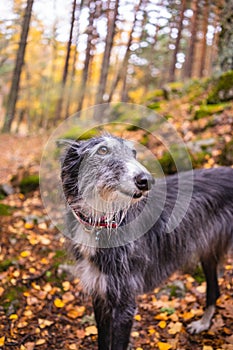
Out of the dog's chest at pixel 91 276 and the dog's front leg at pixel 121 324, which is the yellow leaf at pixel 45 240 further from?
the dog's front leg at pixel 121 324

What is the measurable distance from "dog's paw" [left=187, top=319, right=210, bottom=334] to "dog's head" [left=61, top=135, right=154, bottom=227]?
2.10m

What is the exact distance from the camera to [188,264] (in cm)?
421

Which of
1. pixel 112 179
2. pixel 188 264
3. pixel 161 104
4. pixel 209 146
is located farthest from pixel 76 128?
pixel 112 179

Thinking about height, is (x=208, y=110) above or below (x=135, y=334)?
above

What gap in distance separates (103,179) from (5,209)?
3.83m

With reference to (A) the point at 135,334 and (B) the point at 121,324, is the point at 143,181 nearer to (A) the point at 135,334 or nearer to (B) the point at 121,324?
(B) the point at 121,324

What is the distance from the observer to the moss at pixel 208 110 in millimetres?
7911

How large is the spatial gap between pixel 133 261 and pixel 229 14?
769 centimetres

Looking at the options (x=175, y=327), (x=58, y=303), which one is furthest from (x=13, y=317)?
(x=175, y=327)

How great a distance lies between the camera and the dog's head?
2693mm

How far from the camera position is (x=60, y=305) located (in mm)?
4652

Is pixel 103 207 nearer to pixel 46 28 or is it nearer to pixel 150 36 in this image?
pixel 46 28

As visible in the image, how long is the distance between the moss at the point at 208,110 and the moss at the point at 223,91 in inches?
8.6

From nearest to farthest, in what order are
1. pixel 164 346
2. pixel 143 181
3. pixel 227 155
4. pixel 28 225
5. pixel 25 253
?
1. pixel 143 181
2. pixel 164 346
3. pixel 25 253
4. pixel 28 225
5. pixel 227 155
